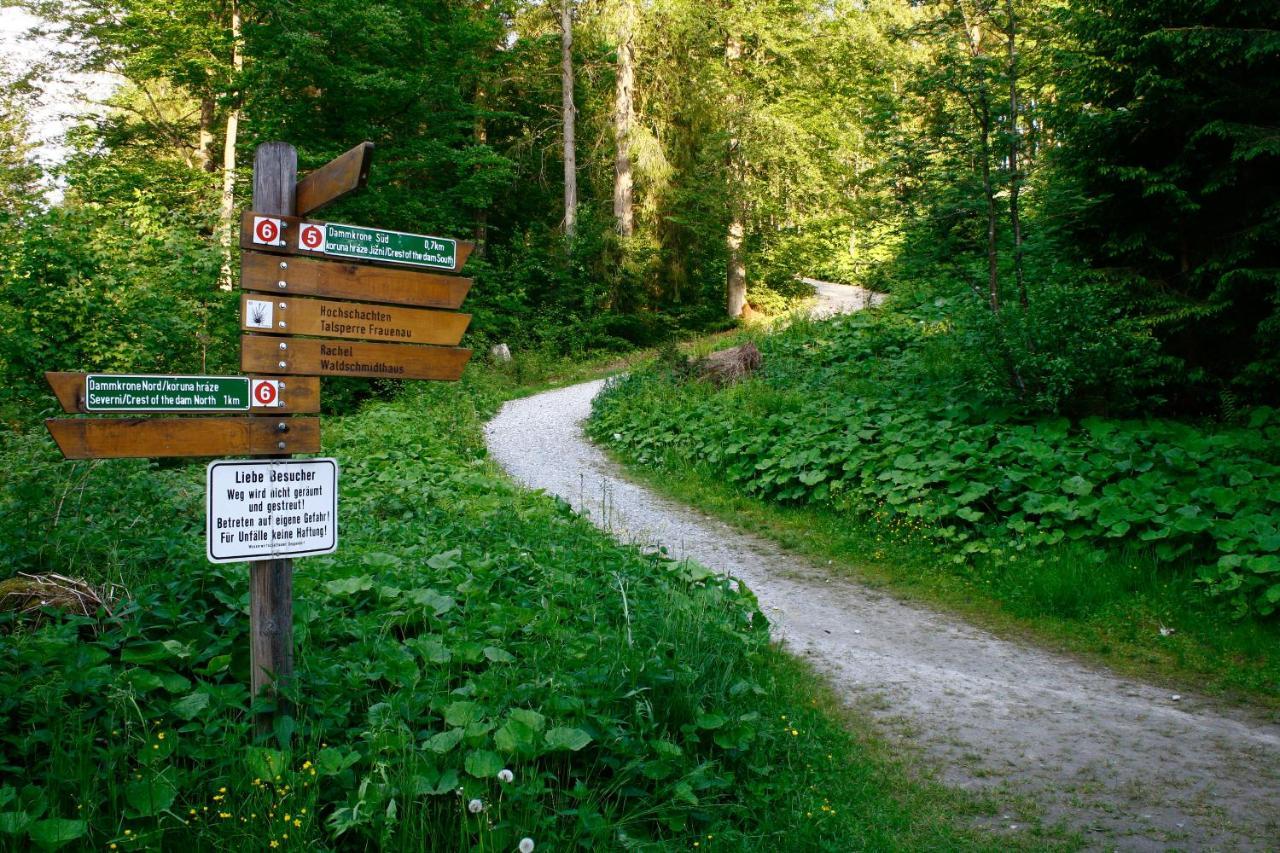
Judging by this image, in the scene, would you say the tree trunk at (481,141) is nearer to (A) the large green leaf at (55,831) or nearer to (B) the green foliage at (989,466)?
(B) the green foliage at (989,466)

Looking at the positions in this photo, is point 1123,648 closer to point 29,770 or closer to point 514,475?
point 29,770

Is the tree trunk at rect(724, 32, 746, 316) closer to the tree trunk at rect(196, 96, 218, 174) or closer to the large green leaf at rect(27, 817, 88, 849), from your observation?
the tree trunk at rect(196, 96, 218, 174)

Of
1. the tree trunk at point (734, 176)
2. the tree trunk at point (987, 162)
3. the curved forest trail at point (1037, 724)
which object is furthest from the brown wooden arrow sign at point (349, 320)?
the tree trunk at point (734, 176)

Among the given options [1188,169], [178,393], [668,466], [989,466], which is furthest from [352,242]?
[668,466]

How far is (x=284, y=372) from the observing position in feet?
10.6

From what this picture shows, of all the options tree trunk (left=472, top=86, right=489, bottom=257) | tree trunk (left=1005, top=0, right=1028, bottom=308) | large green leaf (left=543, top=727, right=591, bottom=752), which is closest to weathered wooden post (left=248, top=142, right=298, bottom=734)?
large green leaf (left=543, top=727, right=591, bottom=752)

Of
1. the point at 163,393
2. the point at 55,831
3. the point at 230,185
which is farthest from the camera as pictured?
the point at 230,185

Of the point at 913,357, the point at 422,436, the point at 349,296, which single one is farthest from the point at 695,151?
the point at 349,296

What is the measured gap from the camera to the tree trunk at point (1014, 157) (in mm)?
8773

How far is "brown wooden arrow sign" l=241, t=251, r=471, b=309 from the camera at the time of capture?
3.15 metres

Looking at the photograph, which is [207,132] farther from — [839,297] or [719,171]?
[839,297]

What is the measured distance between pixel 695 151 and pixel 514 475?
55.0 feet

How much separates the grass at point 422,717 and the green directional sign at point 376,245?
1806 mm

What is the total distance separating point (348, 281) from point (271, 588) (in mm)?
1292
